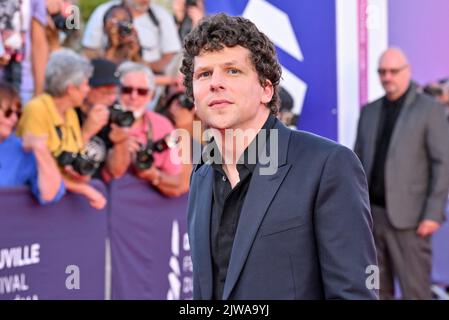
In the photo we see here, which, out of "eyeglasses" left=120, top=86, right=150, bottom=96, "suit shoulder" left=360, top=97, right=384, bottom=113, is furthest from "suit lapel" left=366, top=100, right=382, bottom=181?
"eyeglasses" left=120, top=86, right=150, bottom=96

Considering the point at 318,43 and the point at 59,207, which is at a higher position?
the point at 318,43

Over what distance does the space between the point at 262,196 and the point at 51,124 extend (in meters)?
3.15

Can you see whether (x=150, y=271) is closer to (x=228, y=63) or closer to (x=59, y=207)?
(x=59, y=207)

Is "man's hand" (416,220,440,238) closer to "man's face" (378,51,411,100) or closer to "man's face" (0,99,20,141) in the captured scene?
"man's face" (378,51,411,100)

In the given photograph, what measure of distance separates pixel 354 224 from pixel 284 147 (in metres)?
0.32

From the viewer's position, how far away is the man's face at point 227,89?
8.43 feet

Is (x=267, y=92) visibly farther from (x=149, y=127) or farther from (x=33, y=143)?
(x=149, y=127)

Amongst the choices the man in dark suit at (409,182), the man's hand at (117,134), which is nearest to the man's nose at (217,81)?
the man's hand at (117,134)

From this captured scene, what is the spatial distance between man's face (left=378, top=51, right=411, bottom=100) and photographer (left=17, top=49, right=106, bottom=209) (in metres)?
2.72

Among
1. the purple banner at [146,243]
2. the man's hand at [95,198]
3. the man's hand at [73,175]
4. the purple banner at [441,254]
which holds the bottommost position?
the purple banner at [441,254]

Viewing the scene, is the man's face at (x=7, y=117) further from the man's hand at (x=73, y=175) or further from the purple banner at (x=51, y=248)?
the man's hand at (x=73, y=175)

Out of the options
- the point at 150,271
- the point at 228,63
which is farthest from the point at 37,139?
the point at 228,63

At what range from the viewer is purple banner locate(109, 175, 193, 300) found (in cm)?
604

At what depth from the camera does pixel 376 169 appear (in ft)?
23.6
